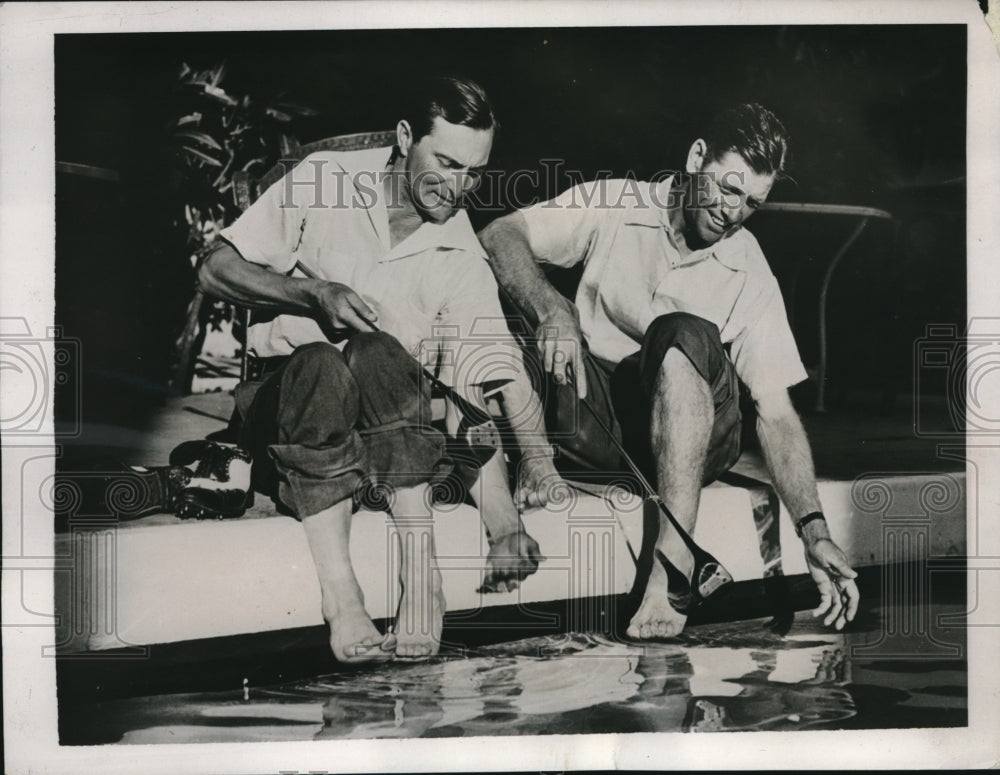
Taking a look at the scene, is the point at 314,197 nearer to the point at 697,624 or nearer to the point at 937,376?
the point at 697,624

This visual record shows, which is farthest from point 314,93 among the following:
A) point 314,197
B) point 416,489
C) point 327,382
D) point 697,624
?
point 697,624

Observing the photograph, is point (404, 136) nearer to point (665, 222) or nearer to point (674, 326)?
point (665, 222)

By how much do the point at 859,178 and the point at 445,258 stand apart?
1.41 meters

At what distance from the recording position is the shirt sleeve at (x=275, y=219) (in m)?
3.15

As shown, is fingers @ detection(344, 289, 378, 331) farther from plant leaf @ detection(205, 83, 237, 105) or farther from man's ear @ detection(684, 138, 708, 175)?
man's ear @ detection(684, 138, 708, 175)

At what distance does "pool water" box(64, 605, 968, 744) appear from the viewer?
3.13 meters

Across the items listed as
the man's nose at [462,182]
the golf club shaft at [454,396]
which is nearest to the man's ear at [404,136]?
the man's nose at [462,182]

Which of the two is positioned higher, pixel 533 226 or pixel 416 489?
pixel 533 226

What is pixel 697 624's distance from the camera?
323 centimetres

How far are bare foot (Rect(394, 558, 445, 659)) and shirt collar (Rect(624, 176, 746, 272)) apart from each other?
1.31 meters

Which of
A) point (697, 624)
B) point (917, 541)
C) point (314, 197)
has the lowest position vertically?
point (697, 624)

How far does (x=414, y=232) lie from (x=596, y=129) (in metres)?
0.69

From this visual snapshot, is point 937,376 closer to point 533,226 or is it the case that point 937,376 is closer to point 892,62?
point 892,62

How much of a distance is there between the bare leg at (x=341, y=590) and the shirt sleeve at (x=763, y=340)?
139 centimetres
